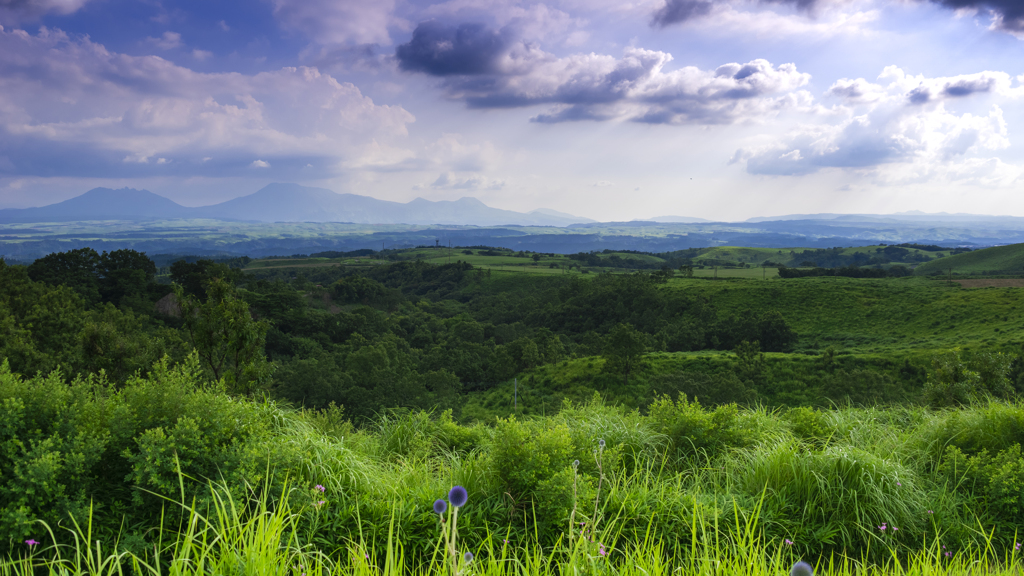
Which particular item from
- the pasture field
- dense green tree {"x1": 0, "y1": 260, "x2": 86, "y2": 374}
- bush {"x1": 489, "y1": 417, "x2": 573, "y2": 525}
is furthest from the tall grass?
dense green tree {"x1": 0, "y1": 260, "x2": 86, "y2": 374}

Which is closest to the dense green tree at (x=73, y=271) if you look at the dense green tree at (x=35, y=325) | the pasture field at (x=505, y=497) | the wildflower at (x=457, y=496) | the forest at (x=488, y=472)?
the dense green tree at (x=35, y=325)

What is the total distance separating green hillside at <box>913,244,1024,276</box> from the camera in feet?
441

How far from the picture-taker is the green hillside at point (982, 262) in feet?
441

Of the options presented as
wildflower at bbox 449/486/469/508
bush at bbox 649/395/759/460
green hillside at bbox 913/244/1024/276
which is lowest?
green hillside at bbox 913/244/1024/276

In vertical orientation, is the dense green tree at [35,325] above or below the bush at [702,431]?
below

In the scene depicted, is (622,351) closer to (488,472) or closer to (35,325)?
(35,325)

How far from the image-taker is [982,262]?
143 m

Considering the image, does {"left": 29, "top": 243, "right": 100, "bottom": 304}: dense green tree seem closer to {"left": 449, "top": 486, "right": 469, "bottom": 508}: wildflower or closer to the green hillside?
{"left": 449, "top": 486, "right": 469, "bottom": 508}: wildflower

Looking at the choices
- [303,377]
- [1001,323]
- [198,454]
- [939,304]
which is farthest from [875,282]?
[198,454]

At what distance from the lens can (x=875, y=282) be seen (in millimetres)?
91125

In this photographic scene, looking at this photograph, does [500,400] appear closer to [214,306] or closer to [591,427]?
[214,306]

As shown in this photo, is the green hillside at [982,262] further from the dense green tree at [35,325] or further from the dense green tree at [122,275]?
the dense green tree at [35,325]

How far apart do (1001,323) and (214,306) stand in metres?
81.9

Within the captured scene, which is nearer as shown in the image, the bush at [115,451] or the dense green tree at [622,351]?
the bush at [115,451]
